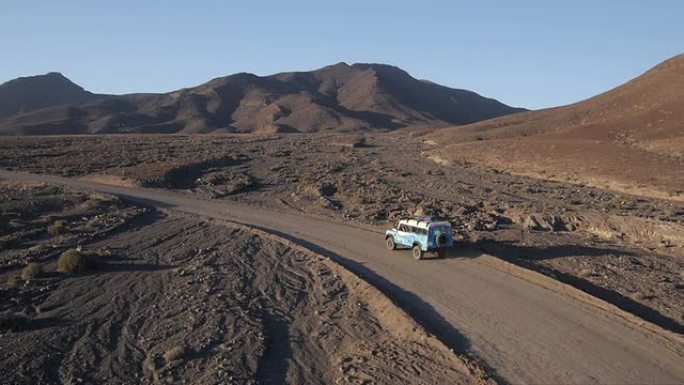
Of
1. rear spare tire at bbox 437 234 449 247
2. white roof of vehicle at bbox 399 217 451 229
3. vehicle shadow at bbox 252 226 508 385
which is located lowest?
vehicle shadow at bbox 252 226 508 385

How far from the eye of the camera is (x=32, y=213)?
37.2 m

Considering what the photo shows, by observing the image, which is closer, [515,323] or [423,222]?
[515,323]

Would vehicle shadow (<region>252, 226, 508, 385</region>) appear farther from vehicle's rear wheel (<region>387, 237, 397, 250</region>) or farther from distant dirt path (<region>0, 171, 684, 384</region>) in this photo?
vehicle's rear wheel (<region>387, 237, 397, 250</region>)

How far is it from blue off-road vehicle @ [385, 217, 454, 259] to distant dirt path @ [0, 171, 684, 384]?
54 cm

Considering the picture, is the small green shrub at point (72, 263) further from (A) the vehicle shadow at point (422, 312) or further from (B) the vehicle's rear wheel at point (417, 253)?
(B) the vehicle's rear wheel at point (417, 253)

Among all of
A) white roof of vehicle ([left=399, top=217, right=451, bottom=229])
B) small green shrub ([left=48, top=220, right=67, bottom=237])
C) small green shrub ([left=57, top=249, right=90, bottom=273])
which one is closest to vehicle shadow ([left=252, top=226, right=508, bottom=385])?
white roof of vehicle ([left=399, top=217, right=451, bottom=229])

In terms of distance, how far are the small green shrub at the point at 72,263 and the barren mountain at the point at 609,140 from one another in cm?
3991

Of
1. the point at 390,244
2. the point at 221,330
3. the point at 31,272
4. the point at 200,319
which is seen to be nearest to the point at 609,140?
the point at 390,244

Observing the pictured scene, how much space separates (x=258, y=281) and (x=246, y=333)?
5.63 meters

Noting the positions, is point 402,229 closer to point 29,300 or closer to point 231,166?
point 29,300

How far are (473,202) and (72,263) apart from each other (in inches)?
1028

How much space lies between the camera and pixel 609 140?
70.8m

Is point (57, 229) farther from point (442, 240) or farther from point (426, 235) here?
point (442, 240)

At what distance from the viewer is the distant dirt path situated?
595 inches
